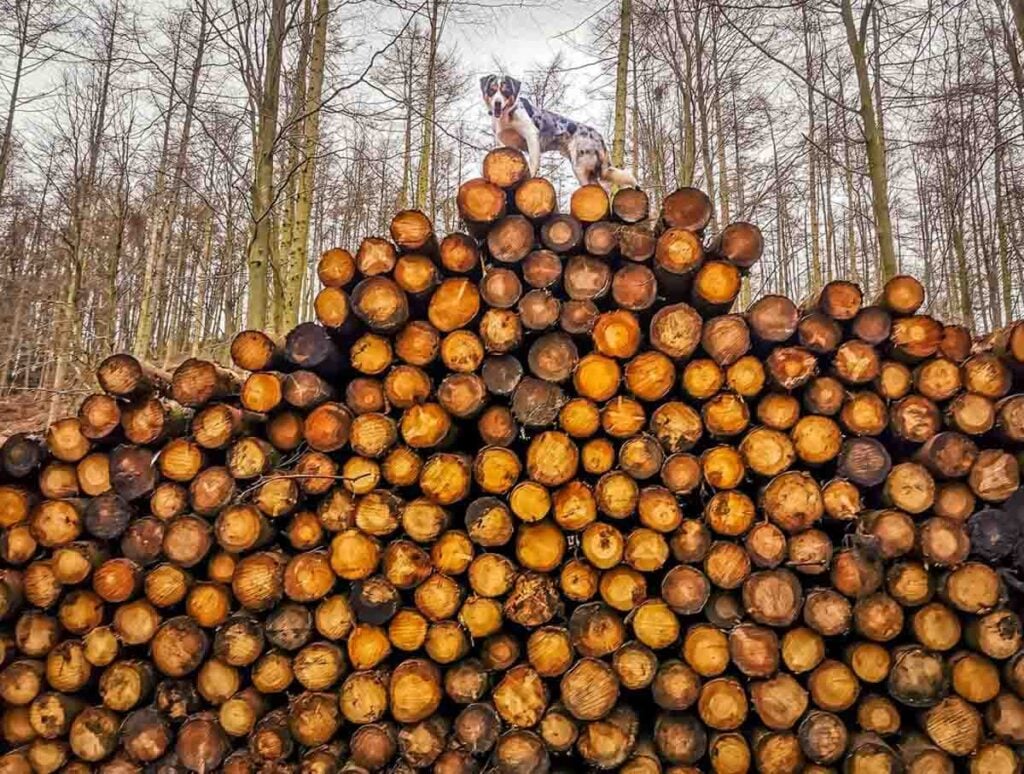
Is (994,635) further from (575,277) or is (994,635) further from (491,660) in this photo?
(575,277)

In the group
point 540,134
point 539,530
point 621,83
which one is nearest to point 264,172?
point 540,134

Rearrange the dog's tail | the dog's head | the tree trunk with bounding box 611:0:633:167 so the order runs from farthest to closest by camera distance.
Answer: the tree trunk with bounding box 611:0:633:167
the dog's tail
the dog's head

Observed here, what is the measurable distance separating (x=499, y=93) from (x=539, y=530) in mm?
3766

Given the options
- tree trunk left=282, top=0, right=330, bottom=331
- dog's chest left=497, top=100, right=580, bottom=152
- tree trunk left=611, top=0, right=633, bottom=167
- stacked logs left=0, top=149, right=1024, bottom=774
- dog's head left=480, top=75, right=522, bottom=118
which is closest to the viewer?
stacked logs left=0, top=149, right=1024, bottom=774

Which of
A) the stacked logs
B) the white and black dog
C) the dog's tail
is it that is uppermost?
the white and black dog

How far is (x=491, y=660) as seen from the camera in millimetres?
2635

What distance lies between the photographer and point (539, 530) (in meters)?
2.66

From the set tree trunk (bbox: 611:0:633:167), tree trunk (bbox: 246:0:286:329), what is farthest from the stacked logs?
tree trunk (bbox: 611:0:633:167)

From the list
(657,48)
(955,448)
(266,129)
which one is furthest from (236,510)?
(657,48)

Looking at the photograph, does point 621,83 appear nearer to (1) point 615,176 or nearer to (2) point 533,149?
(1) point 615,176

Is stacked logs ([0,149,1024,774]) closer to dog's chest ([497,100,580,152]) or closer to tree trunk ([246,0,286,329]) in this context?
dog's chest ([497,100,580,152])

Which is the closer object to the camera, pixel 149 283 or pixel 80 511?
pixel 80 511

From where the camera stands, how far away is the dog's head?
16.4 feet

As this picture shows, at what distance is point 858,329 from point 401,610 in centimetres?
230
